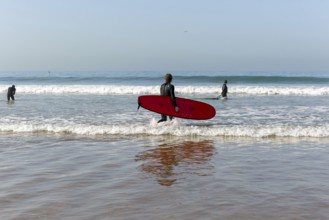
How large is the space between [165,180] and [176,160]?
5.01 ft

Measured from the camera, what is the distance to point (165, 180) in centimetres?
620

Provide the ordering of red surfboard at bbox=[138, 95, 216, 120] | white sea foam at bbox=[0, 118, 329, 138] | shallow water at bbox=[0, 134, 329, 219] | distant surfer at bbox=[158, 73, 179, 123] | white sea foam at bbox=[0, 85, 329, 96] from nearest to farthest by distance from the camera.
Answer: shallow water at bbox=[0, 134, 329, 219] < white sea foam at bbox=[0, 118, 329, 138] < distant surfer at bbox=[158, 73, 179, 123] < red surfboard at bbox=[138, 95, 216, 120] < white sea foam at bbox=[0, 85, 329, 96]

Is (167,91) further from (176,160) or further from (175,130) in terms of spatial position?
(176,160)

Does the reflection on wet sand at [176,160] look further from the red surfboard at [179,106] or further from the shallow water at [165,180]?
the red surfboard at [179,106]

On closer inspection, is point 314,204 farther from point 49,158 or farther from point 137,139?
point 137,139

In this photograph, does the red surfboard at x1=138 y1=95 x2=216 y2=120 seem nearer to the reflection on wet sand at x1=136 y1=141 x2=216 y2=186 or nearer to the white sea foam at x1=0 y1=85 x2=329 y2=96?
the reflection on wet sand at x1=136 y1=141 x2=216 y2=186

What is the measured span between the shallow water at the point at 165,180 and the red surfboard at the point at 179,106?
10.3 feet

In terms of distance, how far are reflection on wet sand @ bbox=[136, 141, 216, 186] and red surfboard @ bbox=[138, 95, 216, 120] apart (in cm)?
316

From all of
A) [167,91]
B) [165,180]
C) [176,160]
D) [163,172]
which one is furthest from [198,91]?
[165,180]

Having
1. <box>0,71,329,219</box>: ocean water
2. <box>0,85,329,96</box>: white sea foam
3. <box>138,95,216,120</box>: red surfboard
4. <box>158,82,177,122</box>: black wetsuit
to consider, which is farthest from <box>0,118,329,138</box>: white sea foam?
<box>0,85,329,96</box>: white sea foam

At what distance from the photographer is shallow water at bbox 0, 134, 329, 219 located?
4.74m

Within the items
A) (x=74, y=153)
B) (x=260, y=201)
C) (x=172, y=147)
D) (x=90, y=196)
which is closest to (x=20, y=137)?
(x=74, y=153)

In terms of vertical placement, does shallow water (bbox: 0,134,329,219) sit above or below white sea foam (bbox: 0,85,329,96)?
below

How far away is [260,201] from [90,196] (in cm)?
230
